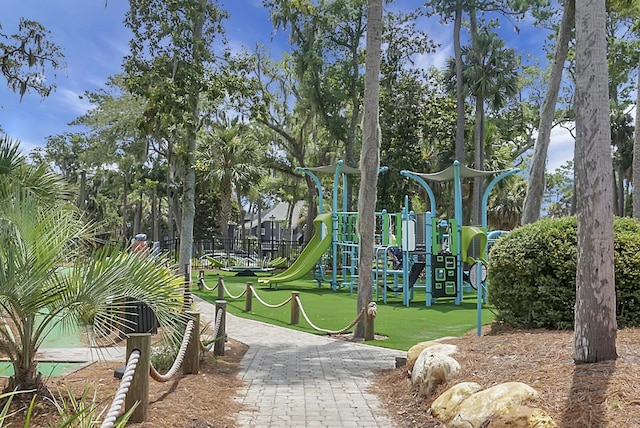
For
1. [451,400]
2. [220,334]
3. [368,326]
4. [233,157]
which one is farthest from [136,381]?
[233,157]

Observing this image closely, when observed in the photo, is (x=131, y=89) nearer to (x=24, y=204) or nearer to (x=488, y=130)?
(x=24, y=204)

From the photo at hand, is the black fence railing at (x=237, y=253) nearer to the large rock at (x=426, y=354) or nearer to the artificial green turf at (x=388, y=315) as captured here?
the artificial green turf at (x=388, y=315)

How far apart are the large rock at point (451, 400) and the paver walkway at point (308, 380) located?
47 centimetres

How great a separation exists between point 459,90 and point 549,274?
22015 mm

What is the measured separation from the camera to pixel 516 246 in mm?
7492

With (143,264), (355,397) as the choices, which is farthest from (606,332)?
(143,264)

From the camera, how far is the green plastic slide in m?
19.0

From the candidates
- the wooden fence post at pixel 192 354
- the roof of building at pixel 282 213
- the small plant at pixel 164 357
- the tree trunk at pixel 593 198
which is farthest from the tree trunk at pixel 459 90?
the roof of building at pixel 282 213

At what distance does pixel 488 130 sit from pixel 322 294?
16.9 metres

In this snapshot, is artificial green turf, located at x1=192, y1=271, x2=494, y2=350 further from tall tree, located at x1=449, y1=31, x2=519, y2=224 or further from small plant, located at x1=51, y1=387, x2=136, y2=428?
tall tree, located at x1=449, y1=31, x2=519, y2=224

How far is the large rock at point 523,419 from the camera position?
3727 millimetres

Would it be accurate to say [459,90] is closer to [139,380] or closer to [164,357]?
[164,357]

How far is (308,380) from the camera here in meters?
6.72

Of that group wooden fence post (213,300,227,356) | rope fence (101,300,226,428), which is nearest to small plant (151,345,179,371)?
rope fence (101,300,226,428)
